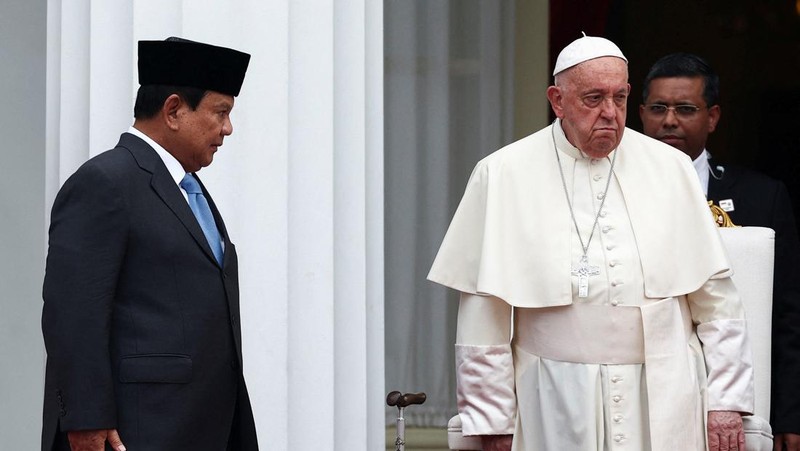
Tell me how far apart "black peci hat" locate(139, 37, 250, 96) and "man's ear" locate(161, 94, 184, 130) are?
0.12 feet

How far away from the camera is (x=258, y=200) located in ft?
14.0

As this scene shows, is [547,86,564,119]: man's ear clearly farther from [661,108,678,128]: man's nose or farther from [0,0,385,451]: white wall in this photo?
[661,108,678,128]: man's nose

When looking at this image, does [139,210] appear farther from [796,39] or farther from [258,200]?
[796,39]

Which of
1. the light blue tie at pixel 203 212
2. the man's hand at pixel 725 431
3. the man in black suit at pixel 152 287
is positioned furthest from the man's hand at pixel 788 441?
the light blue tie at pixel 203 212

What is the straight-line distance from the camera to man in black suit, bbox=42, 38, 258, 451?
3.30 m

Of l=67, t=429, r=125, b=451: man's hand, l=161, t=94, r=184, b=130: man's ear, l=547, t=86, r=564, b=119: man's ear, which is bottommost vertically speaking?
l=67, t=429, r=125, b=451: man's hand

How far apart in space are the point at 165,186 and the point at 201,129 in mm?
171

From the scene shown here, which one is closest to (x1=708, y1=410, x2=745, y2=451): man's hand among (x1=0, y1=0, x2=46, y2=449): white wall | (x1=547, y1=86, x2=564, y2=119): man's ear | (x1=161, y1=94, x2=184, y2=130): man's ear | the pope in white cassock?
the pope in white cassock

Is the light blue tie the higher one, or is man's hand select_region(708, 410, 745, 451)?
the light blue tie

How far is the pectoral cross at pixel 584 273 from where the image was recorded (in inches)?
150

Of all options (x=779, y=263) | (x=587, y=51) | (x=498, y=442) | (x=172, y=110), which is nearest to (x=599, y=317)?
(x=498, y=442)

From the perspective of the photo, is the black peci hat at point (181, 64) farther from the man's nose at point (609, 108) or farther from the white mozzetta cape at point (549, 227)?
the man's nose at point (609, 108)

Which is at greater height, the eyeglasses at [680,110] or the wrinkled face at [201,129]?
the eyeglasses at [680,110]

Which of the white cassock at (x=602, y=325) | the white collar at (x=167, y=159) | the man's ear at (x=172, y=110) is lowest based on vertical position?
the white cassock at (x=602, y=325)
